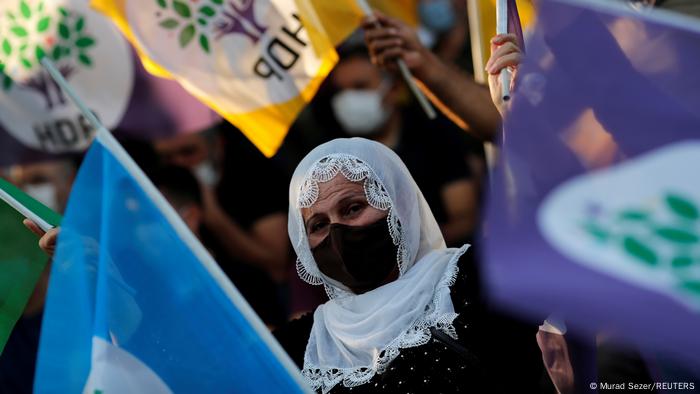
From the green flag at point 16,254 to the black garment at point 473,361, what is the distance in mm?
1125

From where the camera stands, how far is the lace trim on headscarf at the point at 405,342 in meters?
4.00

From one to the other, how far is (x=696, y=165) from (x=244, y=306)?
1.24m

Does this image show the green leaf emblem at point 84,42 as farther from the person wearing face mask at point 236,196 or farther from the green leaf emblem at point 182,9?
the green leaf emblem at point 182,9

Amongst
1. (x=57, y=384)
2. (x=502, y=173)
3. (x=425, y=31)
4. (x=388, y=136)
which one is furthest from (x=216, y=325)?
(x=425, y=31)

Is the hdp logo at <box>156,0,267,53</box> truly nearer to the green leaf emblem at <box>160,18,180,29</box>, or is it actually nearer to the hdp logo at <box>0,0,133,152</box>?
the green leaf emblem at <box>160,18,180,29</box>

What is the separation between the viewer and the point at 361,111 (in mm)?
6535

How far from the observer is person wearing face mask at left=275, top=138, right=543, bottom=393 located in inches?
155

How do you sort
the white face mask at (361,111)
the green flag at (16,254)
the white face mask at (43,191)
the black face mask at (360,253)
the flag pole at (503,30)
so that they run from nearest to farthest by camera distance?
the black face mask at (360,253) < the flag pole at (503,30) < the green flag at (16,254) < the white face mask at (361,111) < the white face mask at (43,191)

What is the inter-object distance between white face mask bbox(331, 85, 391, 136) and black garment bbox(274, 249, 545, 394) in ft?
8.30

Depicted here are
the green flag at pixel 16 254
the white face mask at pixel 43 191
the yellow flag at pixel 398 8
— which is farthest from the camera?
the white face mask at pixel 43 191

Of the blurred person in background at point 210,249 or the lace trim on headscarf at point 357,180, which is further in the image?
the blurred person in background at point 210,249

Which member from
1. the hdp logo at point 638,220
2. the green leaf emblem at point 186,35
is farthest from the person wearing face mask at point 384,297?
the green leaf emblem at point 186,35

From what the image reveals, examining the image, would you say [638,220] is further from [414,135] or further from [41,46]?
[41,46]

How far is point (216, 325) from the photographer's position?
382cm
